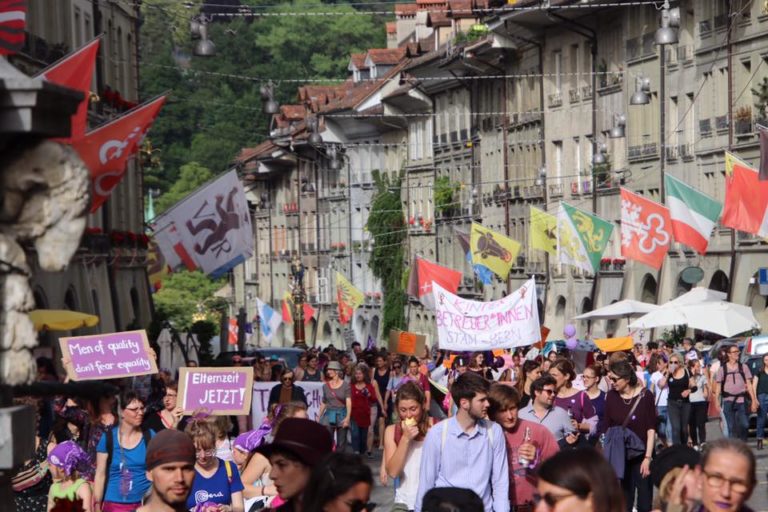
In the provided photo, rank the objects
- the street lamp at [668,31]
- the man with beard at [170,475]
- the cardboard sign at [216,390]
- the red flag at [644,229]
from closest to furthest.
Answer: the man with beard at [170,475], the cardboard sign at [216,390], the street lamp at [668,31], the red flag at [644,229]

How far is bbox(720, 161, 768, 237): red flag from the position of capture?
37562 mm

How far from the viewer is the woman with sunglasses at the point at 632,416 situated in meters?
16.0

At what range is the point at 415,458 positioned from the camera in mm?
12336

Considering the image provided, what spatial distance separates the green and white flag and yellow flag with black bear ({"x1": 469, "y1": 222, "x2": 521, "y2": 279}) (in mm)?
1279

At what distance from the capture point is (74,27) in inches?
1822

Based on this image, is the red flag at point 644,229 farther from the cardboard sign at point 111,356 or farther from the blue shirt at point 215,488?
the blue shirt at point 215,488

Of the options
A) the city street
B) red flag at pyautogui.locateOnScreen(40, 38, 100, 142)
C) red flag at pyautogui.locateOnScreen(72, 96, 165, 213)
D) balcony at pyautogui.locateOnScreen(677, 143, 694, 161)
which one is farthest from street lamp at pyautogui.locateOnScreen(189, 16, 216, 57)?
balcony at pyautogui.locateOnScreen(677, 143, 694, 161)

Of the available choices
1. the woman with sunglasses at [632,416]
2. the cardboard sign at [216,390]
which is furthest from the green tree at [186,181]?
the woman with sunglasses at [632,416]

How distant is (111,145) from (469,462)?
11.2m

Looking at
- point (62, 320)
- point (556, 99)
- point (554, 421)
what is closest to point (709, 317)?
point (62, 320)

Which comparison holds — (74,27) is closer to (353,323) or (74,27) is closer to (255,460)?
(255,460)

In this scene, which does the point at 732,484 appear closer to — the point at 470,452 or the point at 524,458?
the point at 470,452

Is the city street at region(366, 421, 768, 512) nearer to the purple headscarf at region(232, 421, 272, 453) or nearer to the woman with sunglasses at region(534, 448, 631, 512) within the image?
the purple headscarf at region(232, 421, 272, 453)

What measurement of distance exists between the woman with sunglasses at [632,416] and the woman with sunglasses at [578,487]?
10.2 meters
